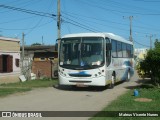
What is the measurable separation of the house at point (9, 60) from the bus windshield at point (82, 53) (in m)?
8.07

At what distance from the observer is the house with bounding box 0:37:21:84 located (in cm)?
2663

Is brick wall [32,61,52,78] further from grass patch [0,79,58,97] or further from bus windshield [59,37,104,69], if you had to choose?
bus windshield [59,37,104,69]

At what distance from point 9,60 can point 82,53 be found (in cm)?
987

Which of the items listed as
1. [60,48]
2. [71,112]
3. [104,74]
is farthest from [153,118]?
[60,48]

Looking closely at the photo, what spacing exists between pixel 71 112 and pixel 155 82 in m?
8.83

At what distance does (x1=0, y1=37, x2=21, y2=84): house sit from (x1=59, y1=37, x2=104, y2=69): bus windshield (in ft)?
26.5

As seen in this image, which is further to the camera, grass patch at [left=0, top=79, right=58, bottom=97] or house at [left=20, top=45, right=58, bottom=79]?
house at [left=20, top=45, right=58, bottom=79]

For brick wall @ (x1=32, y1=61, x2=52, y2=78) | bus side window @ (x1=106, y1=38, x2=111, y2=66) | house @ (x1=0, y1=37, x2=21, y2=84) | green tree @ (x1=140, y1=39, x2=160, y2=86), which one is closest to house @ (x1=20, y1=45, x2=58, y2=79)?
brick wall @ (x1=32, y1=61, x2=52, y2=78)

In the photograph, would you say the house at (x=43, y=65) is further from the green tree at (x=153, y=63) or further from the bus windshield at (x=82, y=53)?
the green tree at (x=153, y=63)

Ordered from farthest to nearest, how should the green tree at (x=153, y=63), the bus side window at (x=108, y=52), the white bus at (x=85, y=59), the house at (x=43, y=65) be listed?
the house at (x=43, y=65) → the bus side window at (x=108, y=52) → the white bus at (x=85, y=59) → the green tree at (x=153, y=63)

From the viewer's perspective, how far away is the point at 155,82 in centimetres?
1975

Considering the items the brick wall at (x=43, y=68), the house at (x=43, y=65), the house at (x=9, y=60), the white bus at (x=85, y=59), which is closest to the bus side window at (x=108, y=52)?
the white bus at (x=85, y=59)

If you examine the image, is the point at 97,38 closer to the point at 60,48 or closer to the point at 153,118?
the point at 60,48

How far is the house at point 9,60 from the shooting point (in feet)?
87.4
